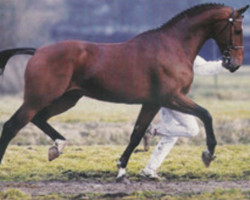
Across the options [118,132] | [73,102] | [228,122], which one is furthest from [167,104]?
[228,122]

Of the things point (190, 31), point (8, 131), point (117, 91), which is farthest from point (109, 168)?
point (190, 31)

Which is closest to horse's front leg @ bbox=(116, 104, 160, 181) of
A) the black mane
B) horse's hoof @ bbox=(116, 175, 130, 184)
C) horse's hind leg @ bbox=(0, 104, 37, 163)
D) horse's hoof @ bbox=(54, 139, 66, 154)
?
horse's hoof @ bbox=(116, 175, 130, 184)

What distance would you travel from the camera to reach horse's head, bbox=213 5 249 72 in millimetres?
6961

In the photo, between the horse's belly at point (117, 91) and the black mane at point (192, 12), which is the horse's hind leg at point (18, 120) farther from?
the black mane at point (192, 12)

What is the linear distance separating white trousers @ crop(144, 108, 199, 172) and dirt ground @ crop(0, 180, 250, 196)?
0.95ft

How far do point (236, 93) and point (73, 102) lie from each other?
10.8 m

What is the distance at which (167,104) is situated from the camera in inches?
269

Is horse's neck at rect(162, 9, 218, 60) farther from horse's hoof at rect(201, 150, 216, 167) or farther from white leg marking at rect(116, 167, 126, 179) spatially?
white leg marking at rect(116, 167, 126, 179)

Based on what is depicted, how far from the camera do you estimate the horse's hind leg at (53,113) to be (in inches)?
280

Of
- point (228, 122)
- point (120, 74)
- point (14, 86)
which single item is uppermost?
point (120, 74)

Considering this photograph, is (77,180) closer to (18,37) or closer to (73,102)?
(73,102)

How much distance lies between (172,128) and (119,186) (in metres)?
0.87

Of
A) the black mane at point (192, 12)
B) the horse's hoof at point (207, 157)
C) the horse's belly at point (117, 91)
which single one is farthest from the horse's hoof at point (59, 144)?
the black mane at point (192, 12)

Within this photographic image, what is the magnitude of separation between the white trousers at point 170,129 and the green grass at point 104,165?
1.17 ft
